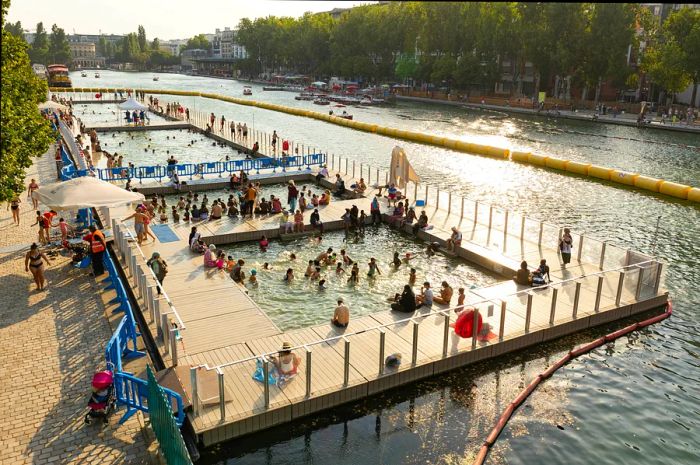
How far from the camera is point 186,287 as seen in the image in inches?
742

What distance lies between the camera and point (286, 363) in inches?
509

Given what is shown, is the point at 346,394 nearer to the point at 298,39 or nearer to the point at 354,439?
the point at 354,439

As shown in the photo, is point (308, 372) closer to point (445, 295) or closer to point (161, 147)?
point (445, 295)

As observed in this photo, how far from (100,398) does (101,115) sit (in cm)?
7094

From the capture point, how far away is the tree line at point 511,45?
3162 inches

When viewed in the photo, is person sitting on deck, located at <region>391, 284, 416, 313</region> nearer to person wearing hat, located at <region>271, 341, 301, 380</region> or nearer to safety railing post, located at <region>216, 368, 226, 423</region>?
person wearing hat, located at <region>271, 341, 301, 380</region>

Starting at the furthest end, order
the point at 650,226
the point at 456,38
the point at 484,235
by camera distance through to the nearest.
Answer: the point at 456,38, the point at 650,226, the point at 484,235

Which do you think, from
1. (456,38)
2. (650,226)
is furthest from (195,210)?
(456,38)

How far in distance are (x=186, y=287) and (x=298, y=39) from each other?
15829 cm

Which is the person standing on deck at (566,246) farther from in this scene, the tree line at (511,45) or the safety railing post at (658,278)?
the tree line at (511,45)

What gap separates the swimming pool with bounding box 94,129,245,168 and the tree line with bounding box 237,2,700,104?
185ft

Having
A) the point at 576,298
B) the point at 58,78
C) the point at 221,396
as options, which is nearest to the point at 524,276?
the point at 576,298

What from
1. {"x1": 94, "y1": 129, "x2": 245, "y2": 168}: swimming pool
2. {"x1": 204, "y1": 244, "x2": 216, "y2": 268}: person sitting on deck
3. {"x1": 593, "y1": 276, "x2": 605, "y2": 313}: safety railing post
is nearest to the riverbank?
{"x1": 94, "y1": 129, "x2": 245, "y2": 168}: swimming pool

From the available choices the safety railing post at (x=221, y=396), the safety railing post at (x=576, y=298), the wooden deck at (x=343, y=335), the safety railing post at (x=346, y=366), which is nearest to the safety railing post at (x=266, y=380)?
the wooden deck at (x=343, y=335)
